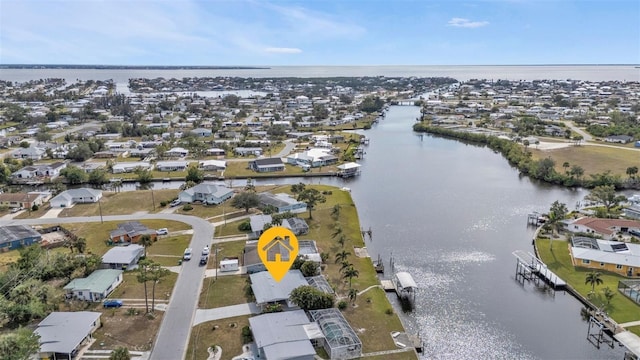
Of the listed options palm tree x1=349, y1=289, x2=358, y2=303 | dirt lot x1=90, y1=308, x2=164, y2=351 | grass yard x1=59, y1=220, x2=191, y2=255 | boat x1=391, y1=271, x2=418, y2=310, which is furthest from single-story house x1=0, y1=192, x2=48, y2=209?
boat x1=391, y1=271, x2=418, y2=310

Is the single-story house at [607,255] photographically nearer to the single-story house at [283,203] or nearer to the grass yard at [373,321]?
the grass yard at [373,321]

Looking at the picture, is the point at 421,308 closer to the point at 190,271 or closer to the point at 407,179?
the point at 190,271

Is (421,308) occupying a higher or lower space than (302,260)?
lower

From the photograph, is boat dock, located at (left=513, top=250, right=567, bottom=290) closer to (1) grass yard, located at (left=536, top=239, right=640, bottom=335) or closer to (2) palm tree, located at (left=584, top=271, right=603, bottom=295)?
(1) grass yard, located at (left=536, top=239, right=640, bottom=335)

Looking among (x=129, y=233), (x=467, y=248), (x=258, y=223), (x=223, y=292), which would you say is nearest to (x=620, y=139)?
(x=467, y=248)

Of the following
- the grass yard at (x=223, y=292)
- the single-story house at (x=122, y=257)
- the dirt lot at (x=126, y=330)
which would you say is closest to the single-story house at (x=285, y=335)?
the grass yard at (x=223, y=292)

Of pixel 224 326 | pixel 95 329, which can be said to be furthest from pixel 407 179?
pixel 95 329
